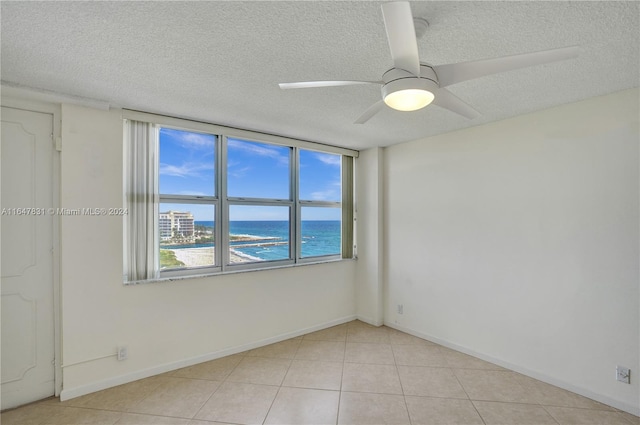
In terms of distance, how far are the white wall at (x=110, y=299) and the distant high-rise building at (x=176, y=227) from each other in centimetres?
38

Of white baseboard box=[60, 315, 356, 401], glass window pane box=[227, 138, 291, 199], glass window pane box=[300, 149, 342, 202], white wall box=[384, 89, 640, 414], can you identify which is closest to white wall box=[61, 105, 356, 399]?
white baseboard box=[60, 315, 356, 401]

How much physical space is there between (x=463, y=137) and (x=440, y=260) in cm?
139

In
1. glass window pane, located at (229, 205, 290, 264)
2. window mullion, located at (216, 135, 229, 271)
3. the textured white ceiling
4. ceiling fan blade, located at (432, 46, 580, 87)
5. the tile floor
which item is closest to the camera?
ceiling fan blade, located at (432, 46, 580, 87)

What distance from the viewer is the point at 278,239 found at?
12.3 ft

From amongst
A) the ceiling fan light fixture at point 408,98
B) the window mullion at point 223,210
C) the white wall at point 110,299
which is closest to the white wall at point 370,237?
the white wall at point 110,299

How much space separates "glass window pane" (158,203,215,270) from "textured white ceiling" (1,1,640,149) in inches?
39.5

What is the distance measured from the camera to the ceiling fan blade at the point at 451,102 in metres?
1.51

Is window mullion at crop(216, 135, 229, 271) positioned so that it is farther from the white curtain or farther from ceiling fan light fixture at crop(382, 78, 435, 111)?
ceiling fan light fixture at crop(382, 78, 435, 111)

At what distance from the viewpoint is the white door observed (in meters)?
2.23

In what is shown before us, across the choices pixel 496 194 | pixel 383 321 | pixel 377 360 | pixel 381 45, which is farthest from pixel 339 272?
pixel 381 45

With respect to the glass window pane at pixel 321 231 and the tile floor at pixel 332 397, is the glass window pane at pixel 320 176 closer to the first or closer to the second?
the glass window pane at pixel 321 231

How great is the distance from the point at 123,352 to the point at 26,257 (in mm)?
1070

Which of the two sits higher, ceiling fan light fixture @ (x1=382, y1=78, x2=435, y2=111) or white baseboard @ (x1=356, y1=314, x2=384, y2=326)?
ceiling fan light fixture @ (x1=382, y1=78, x2=435, y2=111)

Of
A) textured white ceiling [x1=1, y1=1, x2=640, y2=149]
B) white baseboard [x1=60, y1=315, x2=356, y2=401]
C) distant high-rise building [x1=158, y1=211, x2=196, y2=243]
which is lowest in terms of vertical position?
white baseboard [x1=60, y1=315, x2=356, y2=401]
